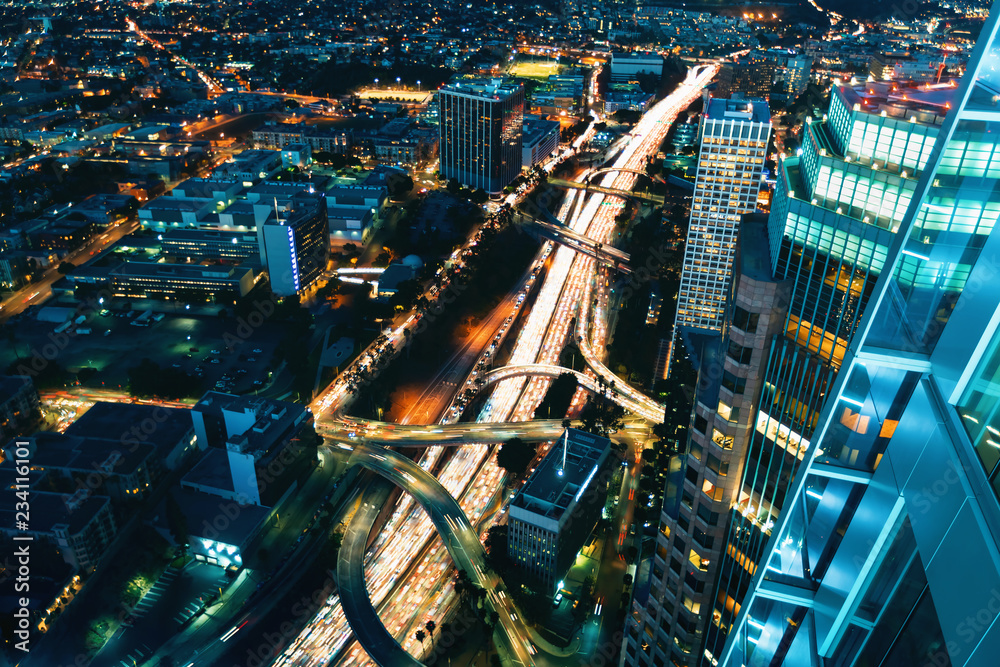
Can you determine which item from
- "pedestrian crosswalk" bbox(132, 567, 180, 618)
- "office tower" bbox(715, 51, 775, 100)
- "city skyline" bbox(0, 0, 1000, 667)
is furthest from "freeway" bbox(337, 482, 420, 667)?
"office tower" bbox(715, 51, 775, 100)

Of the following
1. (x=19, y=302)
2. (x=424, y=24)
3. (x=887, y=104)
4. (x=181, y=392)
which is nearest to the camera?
(x=887, y=104)

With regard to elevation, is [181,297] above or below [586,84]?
below

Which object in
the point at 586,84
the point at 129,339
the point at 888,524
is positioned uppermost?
the point at 888,524

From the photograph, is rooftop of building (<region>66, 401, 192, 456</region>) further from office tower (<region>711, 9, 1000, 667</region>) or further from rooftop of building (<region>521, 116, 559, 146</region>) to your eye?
rooftop of building (<region>521, 116, 559, 146</region>)

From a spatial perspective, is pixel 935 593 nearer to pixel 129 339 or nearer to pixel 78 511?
pixel 78 511

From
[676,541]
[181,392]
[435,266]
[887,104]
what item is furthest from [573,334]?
[887,104]

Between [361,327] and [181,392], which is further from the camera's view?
[361,327]

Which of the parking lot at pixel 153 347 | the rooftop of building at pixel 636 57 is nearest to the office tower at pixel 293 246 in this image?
the parking lot at pixel 153 347
